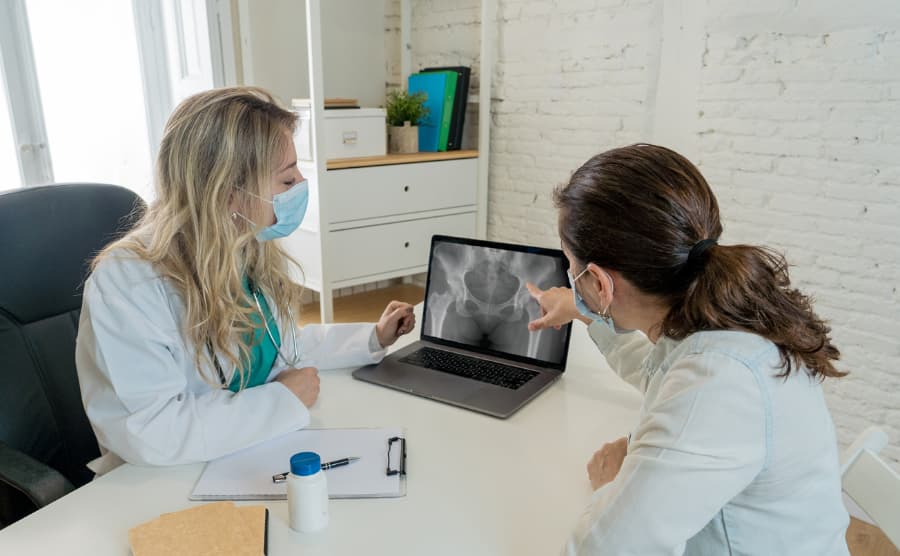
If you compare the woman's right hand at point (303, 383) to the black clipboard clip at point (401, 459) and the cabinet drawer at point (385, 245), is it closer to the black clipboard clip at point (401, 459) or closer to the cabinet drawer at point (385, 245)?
the black clipboard clip at point (401, 459)

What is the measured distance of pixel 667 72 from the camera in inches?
102

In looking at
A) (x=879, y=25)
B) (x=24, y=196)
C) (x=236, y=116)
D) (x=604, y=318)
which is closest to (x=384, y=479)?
(x=604, y=318)

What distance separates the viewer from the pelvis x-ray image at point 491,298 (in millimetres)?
1404

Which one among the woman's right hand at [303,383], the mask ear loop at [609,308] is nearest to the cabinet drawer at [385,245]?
the woman's right hand at [303,383]

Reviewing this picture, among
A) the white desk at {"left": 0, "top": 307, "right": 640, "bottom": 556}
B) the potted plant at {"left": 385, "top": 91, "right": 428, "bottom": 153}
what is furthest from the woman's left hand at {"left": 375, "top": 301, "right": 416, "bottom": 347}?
the potted plant at {"left": 385, "top": 91, "right": 428, "bottom": 153}

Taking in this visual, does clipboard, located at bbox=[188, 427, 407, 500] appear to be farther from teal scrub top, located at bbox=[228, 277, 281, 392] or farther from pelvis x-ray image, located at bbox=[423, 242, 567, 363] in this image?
pelvis x-ray image, located at bbox=[423, 242, 567, 363]

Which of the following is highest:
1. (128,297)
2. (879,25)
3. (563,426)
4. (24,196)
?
(879,25)

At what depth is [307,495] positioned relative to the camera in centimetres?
89

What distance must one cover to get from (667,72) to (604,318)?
1.85 meters

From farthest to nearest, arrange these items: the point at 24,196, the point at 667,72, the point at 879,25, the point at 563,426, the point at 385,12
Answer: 1. the point at 385,12
2. the point at 667,72
3. the point at 879,25
4. the point at 24,196
5. the point at 563,426

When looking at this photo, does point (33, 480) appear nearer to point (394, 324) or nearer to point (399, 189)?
point (394, 324)

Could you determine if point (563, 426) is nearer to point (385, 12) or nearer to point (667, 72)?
point (667, 72)

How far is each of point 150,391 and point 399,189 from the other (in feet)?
6.75

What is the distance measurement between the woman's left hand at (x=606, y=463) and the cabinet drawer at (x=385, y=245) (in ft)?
6.56
